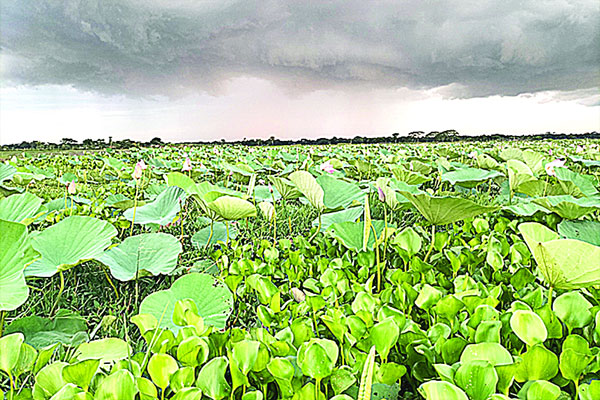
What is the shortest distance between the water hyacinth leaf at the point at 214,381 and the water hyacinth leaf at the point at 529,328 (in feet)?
1.41

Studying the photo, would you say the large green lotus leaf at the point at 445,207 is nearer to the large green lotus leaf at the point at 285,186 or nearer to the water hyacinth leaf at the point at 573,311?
the water hyacinth leaf at the point at 573,311

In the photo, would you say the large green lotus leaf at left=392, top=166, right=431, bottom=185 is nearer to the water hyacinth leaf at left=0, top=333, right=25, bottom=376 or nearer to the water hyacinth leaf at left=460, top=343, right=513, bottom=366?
the water hyacinth leaf at left=460, top=343, right=513, bottom=366

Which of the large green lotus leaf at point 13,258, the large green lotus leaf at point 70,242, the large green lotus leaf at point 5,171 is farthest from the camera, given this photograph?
the large green lotus leaf at point 5,171

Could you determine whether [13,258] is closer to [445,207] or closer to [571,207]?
[445,207]

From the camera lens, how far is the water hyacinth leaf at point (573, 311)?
0.65 m

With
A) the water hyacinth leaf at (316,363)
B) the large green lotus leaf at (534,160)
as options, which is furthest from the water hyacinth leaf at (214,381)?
the large green lotus leaf at (534,160)

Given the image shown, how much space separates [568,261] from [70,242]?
1057 mm

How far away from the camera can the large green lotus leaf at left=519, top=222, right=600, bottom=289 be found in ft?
2.11

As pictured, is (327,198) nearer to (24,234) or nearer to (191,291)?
(191,291)

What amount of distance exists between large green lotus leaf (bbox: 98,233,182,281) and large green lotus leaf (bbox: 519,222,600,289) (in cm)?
84

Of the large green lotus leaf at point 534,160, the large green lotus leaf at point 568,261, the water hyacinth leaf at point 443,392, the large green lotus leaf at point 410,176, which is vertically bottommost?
the water hyacinth leaf at point 443,392

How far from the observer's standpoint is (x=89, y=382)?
527mm

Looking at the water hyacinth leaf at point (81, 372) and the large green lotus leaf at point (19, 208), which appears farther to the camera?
the large green lotus leaf at point (19, 208)

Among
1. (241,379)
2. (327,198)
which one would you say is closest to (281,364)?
(241,379)
